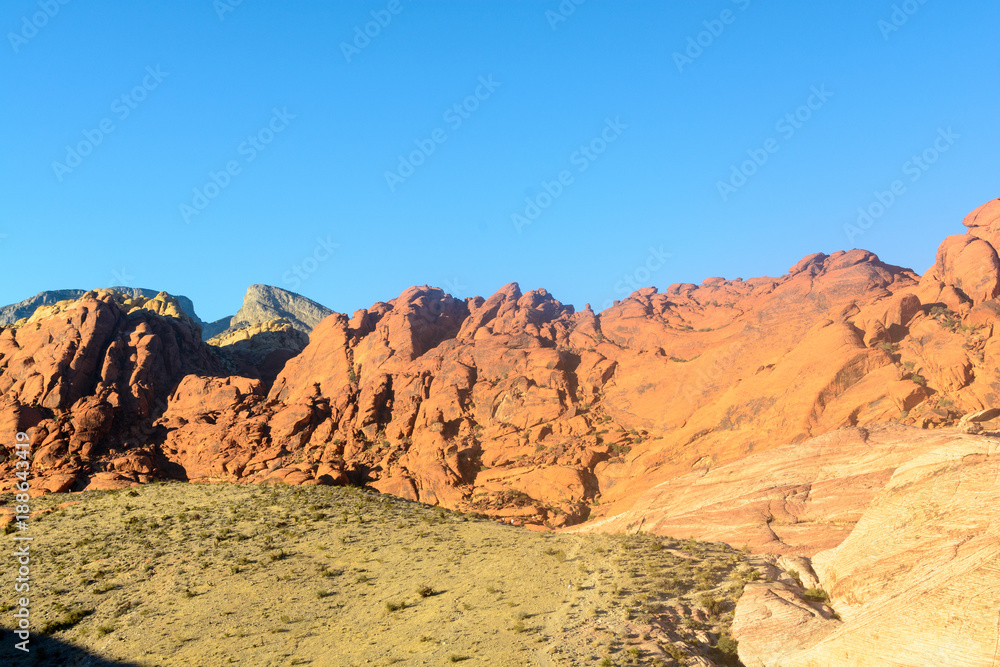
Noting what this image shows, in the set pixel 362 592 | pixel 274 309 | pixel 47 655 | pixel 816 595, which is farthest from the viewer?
pixel 274 309

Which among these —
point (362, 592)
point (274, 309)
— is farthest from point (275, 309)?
point (362, 592)

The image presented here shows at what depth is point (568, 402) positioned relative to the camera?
61.2 metres

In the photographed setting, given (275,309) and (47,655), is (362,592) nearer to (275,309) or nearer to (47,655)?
(47,655)

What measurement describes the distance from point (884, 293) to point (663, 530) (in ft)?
134

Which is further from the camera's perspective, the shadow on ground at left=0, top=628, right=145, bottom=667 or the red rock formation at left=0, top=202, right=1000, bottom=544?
the red rock formation at left=0, top=202, right=1000, bottom=544

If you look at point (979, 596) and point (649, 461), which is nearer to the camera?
point (979, 596)

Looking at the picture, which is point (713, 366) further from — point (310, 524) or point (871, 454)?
point (310, 524)

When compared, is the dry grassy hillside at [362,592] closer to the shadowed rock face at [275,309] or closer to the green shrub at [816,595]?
the green shrub at [816,595]

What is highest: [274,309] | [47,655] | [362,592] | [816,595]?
[274,309]

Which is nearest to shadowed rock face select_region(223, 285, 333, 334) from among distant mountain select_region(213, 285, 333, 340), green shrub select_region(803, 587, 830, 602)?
distant mountain select_region(213, 285, 333, 340)

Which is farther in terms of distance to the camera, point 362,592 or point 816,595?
point 362,592

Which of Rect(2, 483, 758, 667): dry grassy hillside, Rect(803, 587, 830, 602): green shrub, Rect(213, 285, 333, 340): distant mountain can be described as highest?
Rect(213, 285, 333, 340): distant mountain

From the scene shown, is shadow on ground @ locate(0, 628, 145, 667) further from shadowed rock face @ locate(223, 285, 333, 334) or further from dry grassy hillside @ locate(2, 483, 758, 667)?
shadowed rock face @ locate(223, 285, 333, 334)

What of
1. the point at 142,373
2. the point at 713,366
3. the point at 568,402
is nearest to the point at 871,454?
the point at 713,366
